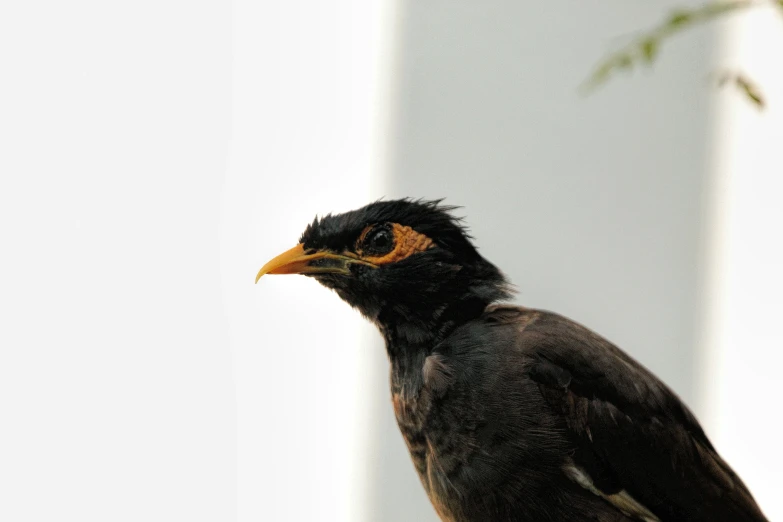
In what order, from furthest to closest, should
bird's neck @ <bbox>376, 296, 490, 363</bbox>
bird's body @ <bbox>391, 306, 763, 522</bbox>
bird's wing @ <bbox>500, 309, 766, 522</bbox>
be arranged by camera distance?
bird's neck @ <bbox>376, 296, 490, 363</bbox>, bird's wing @ <bbox>500, 309, 766, 522</bbox>, bird's body @ <bbox>391, 306, 763, 522</bbox>

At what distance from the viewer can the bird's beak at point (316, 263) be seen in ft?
7.10

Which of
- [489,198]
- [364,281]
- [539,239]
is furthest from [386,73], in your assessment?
[364,281]

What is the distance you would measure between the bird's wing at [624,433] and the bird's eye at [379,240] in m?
0.37

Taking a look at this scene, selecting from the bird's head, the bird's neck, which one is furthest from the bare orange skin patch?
the bird's neck

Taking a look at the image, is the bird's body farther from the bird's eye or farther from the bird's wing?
the bird's eye

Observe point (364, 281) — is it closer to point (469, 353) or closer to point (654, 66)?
point (469, 353)

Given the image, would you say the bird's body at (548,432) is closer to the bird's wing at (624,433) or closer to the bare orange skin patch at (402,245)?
the bird's wing at (624,433)

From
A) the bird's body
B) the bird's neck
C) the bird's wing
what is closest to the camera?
the bird's body

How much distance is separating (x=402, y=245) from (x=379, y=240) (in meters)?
0.06

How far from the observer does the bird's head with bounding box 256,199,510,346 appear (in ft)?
7.07

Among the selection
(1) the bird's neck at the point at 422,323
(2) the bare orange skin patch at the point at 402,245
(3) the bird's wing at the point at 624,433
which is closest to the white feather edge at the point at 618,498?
(3) the bird's wing at the point at 624,433

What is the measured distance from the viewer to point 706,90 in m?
4.71

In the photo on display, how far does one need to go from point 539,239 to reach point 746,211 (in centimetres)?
129

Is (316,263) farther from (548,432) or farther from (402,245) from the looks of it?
(548,432)
